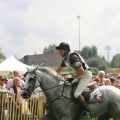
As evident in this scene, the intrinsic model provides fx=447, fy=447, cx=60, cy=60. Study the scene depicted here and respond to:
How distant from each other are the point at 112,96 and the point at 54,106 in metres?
1.59

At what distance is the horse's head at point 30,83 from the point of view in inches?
402

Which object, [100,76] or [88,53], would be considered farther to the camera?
[88,53]

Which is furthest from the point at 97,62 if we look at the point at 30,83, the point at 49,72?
the point at 30,83

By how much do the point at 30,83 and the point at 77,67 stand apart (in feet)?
3.77

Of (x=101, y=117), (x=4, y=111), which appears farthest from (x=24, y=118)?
(x=101, y=117)

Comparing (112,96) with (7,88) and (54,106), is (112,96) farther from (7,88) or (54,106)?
(7,88)

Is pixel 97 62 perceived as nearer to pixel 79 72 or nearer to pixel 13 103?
pixel 13 103

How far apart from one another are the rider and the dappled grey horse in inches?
9.4

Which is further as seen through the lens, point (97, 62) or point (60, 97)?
point (97, 62)

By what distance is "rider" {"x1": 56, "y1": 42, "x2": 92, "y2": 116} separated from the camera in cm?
1033

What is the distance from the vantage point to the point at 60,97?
10.6 meters

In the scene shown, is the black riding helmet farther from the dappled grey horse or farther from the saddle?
the saddle

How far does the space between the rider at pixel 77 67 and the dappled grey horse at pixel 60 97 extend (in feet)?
0.78

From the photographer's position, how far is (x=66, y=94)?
1062cm
